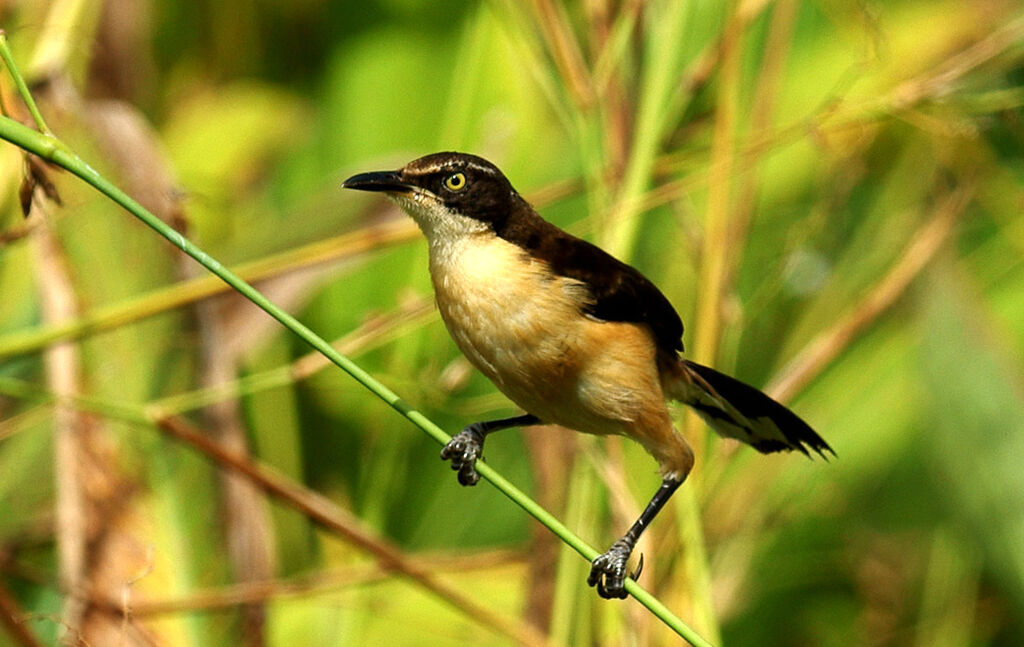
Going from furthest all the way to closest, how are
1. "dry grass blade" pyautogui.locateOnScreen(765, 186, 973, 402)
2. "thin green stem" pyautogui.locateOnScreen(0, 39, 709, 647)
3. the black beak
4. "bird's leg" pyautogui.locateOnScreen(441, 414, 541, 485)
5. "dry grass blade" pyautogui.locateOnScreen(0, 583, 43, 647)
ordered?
"dry grass blade" pyautogui.locateOnScreen(765, 186, 973, 402), "bird's leg" pyautogui.locateOnScreen(441, 414, 541, 485), "dry grass blade" pyautogui.locateOnScreen(0, 583, 43, 647), the black beak, "thin green stem" pyautogui.locateOnScreen(0, 39, 709, 647)

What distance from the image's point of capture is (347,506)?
141 inches

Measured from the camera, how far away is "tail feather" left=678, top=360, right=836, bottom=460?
9.11 feet

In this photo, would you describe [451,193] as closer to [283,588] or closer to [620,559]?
[620,559]

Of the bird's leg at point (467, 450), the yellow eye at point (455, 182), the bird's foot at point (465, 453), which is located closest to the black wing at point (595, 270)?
the yellow eye at point (455, 182)

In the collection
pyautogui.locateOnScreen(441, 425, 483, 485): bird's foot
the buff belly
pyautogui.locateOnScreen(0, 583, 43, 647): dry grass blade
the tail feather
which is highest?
the buff belly

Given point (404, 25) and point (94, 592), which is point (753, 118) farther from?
point (94, 592)

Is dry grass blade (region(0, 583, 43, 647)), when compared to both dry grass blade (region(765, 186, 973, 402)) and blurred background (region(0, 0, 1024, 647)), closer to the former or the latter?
blurred background (region(0, 0, 1024, 647))

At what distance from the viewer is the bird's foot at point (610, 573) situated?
263 centimetres

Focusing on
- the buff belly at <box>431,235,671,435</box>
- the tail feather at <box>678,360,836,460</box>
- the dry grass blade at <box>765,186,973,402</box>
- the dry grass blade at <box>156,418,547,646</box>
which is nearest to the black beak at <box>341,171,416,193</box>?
the buff belly at <box>431,235,671,435</box>

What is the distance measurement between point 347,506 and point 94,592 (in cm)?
76

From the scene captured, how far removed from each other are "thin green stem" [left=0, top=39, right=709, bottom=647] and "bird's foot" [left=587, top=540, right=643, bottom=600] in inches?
25.0

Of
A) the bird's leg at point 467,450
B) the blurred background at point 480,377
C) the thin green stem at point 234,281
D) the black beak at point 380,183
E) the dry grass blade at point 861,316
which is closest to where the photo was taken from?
the thin green stem at point 234,281

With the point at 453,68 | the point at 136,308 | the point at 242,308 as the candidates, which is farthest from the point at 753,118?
the point at 136,308

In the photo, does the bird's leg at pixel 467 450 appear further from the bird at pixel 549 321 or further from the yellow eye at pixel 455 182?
the yellow eye at pixel 455 182
